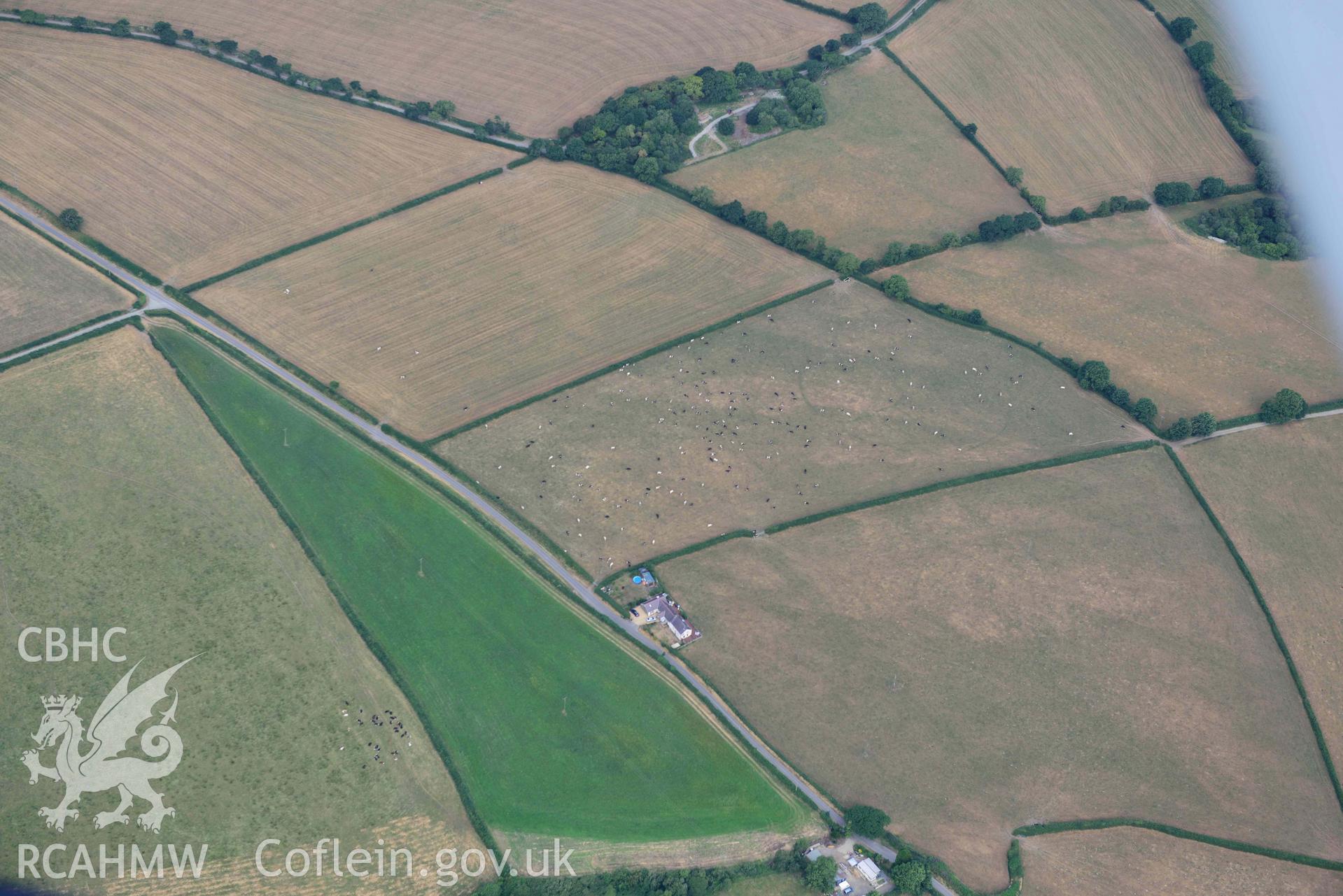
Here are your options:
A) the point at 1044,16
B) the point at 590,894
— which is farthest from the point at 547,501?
the point at 1044,16

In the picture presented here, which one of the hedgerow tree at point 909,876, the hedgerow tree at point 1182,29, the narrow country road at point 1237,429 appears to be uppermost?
the hedgerow tree at point 1182,29

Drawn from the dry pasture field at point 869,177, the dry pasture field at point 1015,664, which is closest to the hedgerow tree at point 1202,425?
the dry pasture field at point 1015,664

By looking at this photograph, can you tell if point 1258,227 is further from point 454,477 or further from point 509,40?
point 454,477

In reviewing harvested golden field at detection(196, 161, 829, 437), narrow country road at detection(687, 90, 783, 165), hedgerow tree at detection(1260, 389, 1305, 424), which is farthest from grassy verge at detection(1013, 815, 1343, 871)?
narrow country road at detection(687, 90, 783, 165)

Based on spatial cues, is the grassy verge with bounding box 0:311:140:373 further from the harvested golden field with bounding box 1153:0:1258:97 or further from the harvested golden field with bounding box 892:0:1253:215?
the harvested golden field with bounding box 1153:0:1258:97

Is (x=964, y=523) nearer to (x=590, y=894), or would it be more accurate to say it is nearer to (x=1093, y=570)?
(x=1093, y=570)
